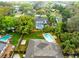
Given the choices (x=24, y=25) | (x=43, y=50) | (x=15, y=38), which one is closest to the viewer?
(x=43, y=50)

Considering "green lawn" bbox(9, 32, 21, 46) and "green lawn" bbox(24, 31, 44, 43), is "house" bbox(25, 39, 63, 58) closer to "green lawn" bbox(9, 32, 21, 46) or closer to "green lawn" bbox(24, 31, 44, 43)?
"green lawn" bbox(9, 32, 21, 46)

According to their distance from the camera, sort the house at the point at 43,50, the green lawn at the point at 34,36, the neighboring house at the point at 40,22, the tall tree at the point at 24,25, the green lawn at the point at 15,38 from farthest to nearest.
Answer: the neighboring house at the point at 40,22 < the tall tree at the point at 24,25 < the green lawn at the point at 34,36 < the green lawn at the point at 15,38 < the house at the point at 43,50

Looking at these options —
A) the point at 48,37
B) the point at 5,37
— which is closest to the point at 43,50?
the point at 48,37

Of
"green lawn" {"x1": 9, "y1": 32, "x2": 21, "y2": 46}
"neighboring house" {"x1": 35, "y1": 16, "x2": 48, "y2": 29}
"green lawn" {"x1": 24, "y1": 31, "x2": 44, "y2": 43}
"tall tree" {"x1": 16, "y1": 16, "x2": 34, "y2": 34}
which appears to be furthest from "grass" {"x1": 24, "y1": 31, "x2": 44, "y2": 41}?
"neighboring house" {"x1": 35, "y1": 16, "x2": 48, "y2": 29}

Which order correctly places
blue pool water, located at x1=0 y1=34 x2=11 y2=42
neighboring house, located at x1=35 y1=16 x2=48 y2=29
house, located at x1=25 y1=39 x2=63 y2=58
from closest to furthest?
house, located at x1=25 y1=39 x2=63 y2=58, blue pool water, located at x1=0 y1=34 x2=11 y2=42, neighboring house, located at x1=35 y1=16 x2=48 y2=29

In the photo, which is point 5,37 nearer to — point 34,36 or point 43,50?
point 34,36

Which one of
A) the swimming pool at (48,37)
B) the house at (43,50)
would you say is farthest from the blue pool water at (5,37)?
the swimming pool at (48,37)

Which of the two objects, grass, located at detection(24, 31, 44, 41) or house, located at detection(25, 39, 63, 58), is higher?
house, located at detection(25, 39, 63, 58)

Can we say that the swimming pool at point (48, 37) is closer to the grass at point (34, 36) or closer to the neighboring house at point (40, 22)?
the grass at point (34, 36)

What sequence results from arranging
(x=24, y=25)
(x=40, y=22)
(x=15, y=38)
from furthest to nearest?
(x=40, y=22) < (x=24, y=25) < (x=15, y=38)
